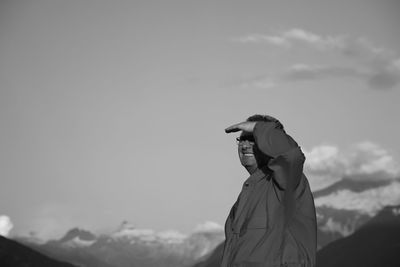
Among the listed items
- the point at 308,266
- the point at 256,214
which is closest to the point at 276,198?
the point at 256,214

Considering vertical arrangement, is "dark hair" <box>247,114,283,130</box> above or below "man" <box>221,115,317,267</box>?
above

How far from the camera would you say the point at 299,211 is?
809 cm

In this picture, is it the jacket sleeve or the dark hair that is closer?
the jacket sleeve

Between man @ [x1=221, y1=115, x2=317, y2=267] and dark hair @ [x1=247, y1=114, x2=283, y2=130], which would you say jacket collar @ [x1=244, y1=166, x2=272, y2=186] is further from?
dark hair @ [x1=247, y1=114, x2=283, y2=130]

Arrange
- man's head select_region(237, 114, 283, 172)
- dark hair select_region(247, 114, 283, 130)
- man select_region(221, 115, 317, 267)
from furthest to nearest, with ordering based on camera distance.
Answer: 1. man's head select_region(237, 114, 283, 172)
2. dark hair select_region(247, 114, 283, 130)
3. man select_region(221, 115, 317, 267)

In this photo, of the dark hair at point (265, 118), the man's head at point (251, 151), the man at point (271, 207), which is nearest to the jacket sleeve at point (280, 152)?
the man at point (271, 207)

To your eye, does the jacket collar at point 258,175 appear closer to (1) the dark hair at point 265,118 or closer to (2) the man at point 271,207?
(2) the man at point 271,207

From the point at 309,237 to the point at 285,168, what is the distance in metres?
0.91

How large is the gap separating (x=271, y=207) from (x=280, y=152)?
2.18 ft

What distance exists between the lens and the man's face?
828cm

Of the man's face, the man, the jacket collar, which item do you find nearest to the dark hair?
the man

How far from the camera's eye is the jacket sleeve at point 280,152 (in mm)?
7699

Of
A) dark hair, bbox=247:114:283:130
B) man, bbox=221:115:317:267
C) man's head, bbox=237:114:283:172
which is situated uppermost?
dark hair, bbox=247:114:283:130

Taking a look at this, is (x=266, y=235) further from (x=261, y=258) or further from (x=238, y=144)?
(x=238, y=144)
